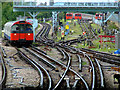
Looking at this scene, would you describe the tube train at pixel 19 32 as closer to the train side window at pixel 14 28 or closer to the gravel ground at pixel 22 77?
the train side window at pixel 14 28

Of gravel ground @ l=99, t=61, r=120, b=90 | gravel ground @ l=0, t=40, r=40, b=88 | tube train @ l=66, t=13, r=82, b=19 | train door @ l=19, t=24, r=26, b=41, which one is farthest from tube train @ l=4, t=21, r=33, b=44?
tube train @ l=66, t=13, r=82, b=19

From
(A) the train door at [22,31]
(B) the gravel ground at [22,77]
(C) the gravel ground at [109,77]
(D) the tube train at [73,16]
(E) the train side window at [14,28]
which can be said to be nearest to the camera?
(C) the gravel ground at [109,77]

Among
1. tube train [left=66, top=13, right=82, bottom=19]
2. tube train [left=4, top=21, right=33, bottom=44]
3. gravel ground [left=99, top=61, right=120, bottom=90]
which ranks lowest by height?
gravel ground [left=99, top=61, right=120, bottom=90]

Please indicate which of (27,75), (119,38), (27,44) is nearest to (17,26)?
(27,44)

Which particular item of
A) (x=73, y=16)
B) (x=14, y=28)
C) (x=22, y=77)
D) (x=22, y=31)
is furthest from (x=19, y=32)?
(x=73, y=16)

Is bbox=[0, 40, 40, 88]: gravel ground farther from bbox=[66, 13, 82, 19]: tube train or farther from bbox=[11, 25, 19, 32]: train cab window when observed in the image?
bbox=[66, 13, 82, 19]: tube train

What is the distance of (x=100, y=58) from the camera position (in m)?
16.2

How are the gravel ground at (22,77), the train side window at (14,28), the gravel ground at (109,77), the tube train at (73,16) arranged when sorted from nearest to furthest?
1. the gravel ground at (109,77)
2. the gravel ground at (22,77)
3. the train side window at (14,28)
4. the tube train at (73,16)

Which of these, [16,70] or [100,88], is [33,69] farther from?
[100,88]

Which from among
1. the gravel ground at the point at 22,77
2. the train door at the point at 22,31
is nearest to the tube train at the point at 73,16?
the train door at the point at 22,31

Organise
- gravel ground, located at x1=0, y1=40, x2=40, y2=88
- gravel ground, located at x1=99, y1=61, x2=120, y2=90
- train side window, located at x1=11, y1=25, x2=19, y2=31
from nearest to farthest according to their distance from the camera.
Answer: gravel ground, located at x1=99, y1=61, x2=120, y2=90 → gravel ground, located at x1=0, y1=40, x2=40, y2=88 → train side window, located at x1=11, y1=25, x2=19, y2=31

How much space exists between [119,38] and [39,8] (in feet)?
38.0

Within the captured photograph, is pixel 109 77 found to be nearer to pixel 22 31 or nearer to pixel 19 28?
pixel 22 31

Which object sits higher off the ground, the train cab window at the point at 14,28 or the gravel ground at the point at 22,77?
the train cab window at the point at 14,28
